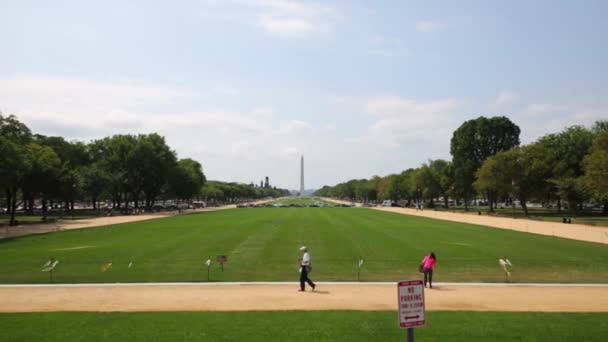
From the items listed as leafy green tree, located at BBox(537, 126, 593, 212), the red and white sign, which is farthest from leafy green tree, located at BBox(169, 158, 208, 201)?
the red and white sign

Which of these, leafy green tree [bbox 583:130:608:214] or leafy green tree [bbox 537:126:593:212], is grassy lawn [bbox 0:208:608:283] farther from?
leafy green tree [bbox 537:126:593:212]

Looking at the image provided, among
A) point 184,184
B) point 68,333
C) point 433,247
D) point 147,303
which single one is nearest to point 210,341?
point 68,333

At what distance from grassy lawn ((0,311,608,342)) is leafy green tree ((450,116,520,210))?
98268 mm

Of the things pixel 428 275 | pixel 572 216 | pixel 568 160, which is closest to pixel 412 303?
pixel 428 275

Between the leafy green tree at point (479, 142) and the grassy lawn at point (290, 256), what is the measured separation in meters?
63.5

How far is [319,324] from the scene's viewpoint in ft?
48.8

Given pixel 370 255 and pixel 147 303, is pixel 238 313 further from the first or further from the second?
pixel 370 255

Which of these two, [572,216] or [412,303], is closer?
[412,303]

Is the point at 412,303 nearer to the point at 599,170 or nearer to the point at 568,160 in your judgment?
the point at 599,170

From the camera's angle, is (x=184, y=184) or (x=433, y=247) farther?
(x=184, y=184)

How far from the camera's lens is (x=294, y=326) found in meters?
14.6

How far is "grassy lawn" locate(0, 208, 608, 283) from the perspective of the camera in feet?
81.7

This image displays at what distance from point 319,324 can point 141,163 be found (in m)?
99.5

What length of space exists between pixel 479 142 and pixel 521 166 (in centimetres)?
2457
